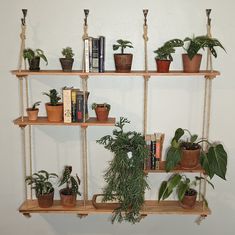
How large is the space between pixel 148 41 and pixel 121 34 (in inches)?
8.5

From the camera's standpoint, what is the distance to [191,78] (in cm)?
262

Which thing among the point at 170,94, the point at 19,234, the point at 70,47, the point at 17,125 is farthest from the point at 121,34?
the point at 19,234

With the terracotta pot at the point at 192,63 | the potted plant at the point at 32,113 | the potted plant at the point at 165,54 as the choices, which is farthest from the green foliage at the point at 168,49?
the potted plant at the point at 32,113

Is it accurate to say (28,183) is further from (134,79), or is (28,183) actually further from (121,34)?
(121,34)

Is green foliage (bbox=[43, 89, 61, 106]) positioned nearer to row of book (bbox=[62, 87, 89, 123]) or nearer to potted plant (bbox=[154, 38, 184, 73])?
row of book (bbox=[62, 87, 89, 123])

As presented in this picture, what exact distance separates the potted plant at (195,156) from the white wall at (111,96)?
20 centimetres

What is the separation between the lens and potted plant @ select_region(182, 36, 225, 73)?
228 cm

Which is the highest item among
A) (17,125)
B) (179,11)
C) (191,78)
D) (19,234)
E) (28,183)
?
(179,11)

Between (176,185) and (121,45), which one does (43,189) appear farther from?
(121,45)

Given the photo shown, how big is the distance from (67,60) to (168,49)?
738mm

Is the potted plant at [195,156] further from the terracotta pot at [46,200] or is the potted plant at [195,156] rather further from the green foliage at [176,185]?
the terracotta pot at [46,200]

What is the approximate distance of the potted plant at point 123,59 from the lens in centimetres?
240

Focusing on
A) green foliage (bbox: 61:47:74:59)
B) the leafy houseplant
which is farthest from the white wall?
the leafy houseplant

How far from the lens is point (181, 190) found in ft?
8.21
